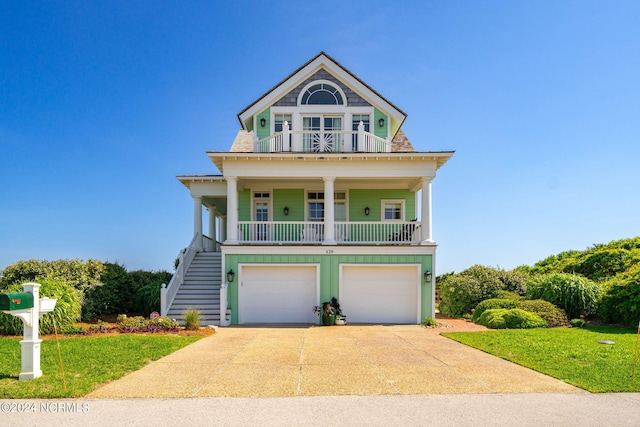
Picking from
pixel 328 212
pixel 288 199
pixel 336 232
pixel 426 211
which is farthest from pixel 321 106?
pixel 426 211

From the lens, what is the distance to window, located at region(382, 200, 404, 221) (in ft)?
57.7

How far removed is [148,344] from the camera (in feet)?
32.2

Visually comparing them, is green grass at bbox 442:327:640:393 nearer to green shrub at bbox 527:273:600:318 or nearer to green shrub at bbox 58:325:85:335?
green shrub at bbox 527:273:600:318

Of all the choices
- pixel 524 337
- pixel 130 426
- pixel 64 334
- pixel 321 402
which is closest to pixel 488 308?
pixel 524 337

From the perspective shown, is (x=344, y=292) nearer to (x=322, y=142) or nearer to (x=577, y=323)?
(x=322, y=142)

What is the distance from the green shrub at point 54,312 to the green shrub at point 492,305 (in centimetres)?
1348

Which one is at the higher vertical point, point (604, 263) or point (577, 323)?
point (604, 263)

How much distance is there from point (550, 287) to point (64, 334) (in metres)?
16.1

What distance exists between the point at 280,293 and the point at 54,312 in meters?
7.04

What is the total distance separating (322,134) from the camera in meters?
16.1

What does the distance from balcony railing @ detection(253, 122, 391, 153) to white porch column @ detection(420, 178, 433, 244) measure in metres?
2.34

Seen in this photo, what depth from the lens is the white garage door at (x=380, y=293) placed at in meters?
14.8

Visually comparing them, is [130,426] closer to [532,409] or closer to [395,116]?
[532,409]

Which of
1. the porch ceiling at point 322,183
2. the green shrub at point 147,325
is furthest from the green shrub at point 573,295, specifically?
the green shrub at point 147,325
